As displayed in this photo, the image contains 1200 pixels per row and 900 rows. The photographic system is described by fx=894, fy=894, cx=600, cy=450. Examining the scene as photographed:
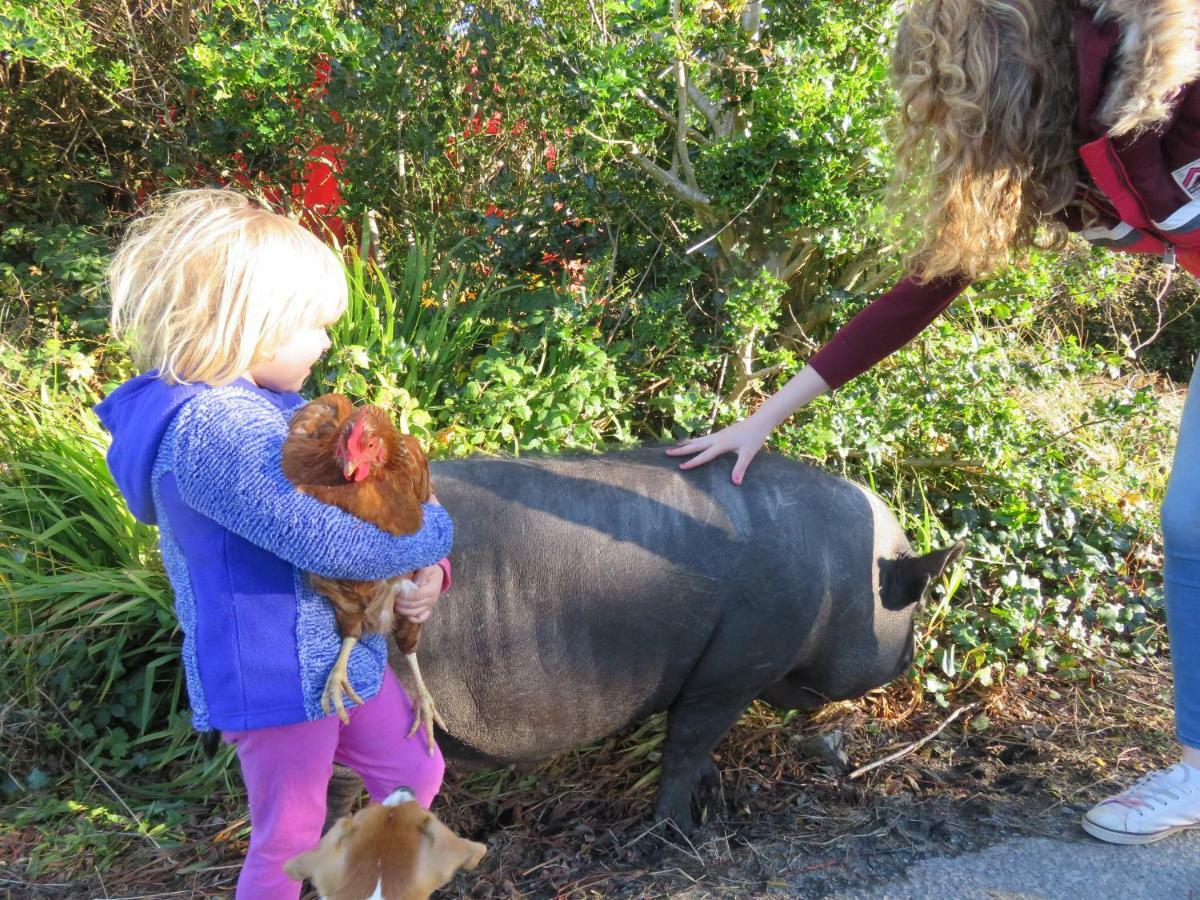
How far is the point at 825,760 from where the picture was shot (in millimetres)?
3088

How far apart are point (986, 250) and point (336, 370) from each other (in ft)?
8.88

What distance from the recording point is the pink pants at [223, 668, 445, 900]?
1826 mm

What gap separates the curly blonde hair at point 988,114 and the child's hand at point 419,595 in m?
1.48

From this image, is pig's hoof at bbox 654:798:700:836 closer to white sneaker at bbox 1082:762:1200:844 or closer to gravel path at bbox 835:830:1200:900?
gravel path at bbox 835:830:1200:900

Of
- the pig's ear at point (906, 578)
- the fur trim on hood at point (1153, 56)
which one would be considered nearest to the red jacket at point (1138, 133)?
the fur trim on hood at point (1153, 56)

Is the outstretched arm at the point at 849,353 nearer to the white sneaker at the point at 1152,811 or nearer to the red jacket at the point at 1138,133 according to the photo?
the red jacket at the point at 1138,133

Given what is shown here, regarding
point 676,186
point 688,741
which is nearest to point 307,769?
point 688,741

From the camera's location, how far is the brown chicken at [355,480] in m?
1.67

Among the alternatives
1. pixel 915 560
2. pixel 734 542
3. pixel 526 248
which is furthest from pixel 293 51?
pixel 915 560

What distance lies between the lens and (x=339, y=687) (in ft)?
5.84

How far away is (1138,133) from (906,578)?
1.33 meters

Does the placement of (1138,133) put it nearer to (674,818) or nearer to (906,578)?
(906,578)

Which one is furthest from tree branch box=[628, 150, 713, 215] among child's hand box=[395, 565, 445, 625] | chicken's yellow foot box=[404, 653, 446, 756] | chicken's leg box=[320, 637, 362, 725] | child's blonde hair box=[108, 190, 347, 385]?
chicken's leg box=[320, 637, 362, 725]

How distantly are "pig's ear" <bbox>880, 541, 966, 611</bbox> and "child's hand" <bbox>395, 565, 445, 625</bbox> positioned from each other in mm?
1396
